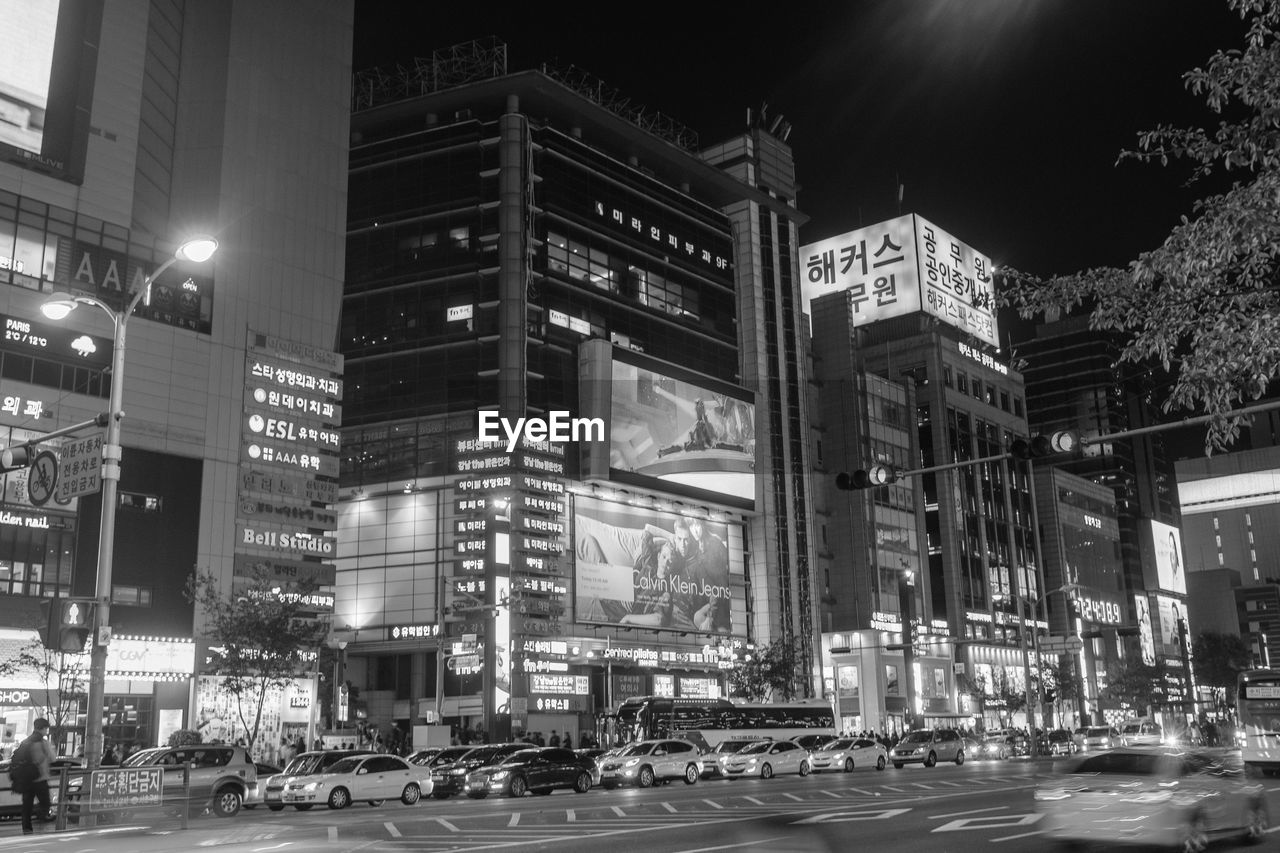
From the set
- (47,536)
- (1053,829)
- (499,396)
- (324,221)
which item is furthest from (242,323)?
(1053,829)

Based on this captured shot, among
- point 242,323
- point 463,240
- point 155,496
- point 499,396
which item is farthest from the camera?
point 463,240

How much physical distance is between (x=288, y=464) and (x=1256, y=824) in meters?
59.3

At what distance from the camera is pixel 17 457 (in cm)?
2427

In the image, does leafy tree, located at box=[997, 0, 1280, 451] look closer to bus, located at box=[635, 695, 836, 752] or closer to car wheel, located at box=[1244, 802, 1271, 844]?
car wheel, located at box=[1244, 802, 1271, 844]

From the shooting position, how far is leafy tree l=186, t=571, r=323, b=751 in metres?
54.4

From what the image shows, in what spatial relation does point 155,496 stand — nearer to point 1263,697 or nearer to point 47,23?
point 47,23

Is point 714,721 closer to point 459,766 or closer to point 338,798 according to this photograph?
point 459,766

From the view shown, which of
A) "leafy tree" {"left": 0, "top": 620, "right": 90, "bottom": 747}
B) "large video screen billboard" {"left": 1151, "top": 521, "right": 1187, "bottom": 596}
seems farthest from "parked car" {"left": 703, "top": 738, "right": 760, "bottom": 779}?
"large video screen billboard" {"left": 1151, "top": 521, "right": 1187, "bottom": 596}

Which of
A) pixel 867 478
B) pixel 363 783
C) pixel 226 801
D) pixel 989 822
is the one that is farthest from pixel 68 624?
pixel 989 822

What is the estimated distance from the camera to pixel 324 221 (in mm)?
75250

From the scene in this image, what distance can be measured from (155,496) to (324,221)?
74.0 feet

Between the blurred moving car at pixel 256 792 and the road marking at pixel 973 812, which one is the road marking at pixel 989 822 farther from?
the blurred moving car at pixel 256 792

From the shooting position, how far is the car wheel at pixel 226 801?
31344mm

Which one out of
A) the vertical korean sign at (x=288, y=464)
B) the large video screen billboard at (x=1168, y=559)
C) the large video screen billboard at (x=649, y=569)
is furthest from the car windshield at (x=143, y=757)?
the large video screen billboard at (x=1168, y=559)
